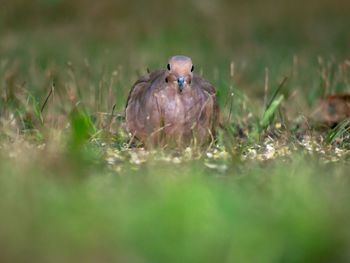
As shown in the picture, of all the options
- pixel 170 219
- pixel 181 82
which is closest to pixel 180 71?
pixel 181 82

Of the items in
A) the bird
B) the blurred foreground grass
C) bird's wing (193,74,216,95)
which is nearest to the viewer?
the blurred foreground grass

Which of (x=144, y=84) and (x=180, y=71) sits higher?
(x=180, y=71)

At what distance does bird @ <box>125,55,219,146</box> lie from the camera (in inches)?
231

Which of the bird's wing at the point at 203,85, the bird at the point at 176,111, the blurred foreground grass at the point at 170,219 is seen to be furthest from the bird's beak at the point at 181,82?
the blurred foreground grass at the point at 170,219

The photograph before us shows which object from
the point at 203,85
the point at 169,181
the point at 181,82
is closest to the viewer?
the point at 169,181

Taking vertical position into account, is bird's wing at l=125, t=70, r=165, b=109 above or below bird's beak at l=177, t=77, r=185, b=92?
below

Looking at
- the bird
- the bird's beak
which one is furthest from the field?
the bird's beak

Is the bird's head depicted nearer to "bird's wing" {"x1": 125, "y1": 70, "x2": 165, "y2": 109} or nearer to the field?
"bird's wing" {"x1": 125, "y1": 70, "x2": 165, "y2": 109}

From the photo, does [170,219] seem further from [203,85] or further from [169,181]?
[203,85]

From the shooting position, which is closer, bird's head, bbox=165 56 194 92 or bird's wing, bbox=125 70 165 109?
bird's head, bbox=165 56 194 92

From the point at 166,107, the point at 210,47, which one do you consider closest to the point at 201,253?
the point at 166,107

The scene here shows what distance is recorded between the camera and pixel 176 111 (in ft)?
19.5

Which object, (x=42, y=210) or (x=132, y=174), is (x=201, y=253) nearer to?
(x=42, y=210)

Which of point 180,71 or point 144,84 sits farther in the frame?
point 144,84
